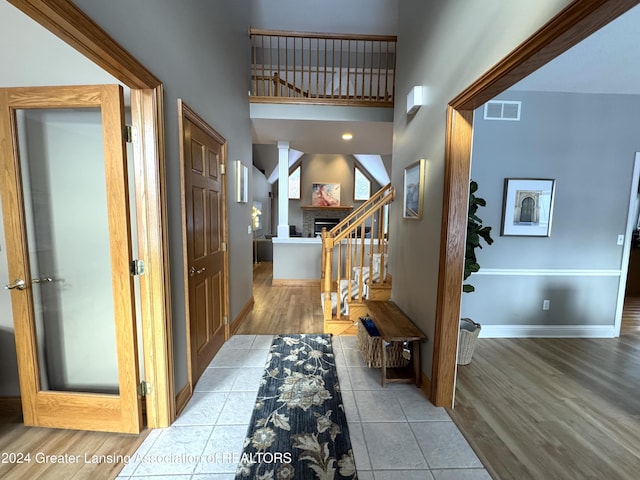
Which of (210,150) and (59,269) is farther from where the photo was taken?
(210,150)

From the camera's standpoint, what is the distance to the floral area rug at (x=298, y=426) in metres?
1.36

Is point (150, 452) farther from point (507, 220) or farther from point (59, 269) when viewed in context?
point (507, 220)

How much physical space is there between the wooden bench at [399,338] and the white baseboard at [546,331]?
1308mm

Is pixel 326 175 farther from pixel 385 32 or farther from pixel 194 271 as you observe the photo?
pixel 194 271

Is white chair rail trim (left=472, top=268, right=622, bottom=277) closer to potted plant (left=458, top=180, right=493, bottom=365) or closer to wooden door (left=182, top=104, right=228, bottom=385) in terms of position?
potted plant (left=458, top=180, right=493, bottom=365)

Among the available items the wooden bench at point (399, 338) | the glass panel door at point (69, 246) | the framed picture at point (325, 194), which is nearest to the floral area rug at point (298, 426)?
the wooden bench at point (399, 338)

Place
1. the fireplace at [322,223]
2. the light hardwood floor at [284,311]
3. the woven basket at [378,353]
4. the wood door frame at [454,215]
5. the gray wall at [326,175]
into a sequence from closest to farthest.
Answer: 1. the wood door frame at [454,215]
2. the woven basket at [378,353]
3. the light hardwood floor at [284,311]
4. the gray wall at [326,175]
5. the fireplace at [322,223]

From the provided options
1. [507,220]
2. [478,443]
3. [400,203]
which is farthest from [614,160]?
[478,443]

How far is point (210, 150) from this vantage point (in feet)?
7.46

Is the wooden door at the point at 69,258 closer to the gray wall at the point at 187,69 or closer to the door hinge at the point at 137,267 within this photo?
the door hinge at the point at 137,267

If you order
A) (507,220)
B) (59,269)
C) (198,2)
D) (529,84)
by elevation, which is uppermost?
(198,2)

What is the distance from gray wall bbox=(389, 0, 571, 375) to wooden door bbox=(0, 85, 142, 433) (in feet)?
6.37

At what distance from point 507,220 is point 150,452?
3.55 meters

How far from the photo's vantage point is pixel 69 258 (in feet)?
5.20
